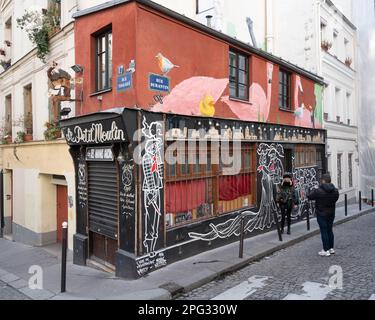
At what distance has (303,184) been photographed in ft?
39.1

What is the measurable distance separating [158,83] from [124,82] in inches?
24.6

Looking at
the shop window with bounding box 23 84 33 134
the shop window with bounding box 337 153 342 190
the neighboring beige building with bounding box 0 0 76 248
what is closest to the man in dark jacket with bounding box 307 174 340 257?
the neighboring beige building with bounding box 0 0 76 248

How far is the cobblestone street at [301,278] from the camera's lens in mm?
5242

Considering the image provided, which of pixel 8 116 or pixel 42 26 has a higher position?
pixel 42 26

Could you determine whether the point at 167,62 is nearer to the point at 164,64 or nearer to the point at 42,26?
the point at 164,64

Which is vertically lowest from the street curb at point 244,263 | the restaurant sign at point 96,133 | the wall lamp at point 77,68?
the street curb at point 244,263

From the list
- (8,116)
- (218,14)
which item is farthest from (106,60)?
(8,116)

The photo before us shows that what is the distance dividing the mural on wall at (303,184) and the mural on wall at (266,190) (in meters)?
1.45

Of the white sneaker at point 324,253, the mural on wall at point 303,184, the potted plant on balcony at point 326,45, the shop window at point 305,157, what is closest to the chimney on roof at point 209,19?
the shop window at point 305,157

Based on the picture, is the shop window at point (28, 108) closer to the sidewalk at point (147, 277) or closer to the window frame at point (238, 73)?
the sidewalk at point (147, 277)

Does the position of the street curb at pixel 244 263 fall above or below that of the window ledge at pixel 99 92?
below

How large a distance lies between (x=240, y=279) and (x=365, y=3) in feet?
54.4

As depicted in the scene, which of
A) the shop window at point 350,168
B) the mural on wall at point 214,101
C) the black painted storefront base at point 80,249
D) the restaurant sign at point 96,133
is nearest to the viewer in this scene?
the restaurant sign at point 96,133
